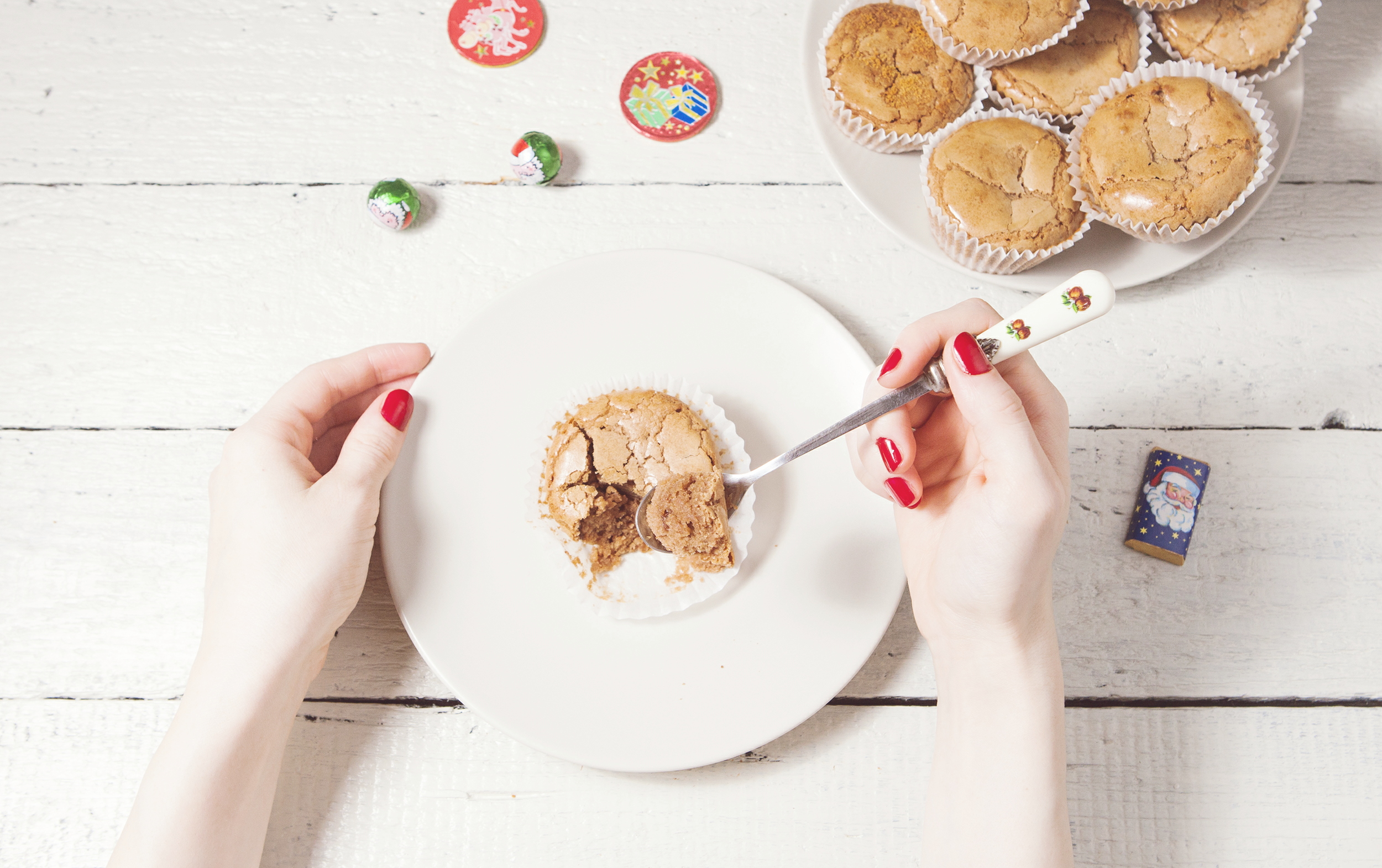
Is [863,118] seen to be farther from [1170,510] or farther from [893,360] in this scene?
[1170,510]

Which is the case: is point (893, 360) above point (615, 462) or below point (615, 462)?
above

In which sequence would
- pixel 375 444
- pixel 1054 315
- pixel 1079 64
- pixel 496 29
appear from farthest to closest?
pixel 496 29
pixel 1079 64
pixel 375 444
pixel 1054 315

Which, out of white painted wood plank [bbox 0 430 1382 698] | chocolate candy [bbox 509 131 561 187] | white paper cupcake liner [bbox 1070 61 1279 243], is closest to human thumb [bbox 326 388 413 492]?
white painted wood plank [bbox 0 430 1382 698]

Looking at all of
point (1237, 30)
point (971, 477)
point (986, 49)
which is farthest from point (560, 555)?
point (1237, 30)

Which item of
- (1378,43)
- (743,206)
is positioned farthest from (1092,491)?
(1378,43)

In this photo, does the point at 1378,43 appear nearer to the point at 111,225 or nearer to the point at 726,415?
the point at 726,415

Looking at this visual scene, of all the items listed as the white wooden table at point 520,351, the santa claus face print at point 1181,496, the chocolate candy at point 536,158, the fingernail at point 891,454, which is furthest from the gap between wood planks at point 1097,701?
the chocolate candy at point 536,158

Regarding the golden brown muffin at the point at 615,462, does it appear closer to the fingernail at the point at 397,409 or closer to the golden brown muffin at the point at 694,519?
the golden brown muffin at the point at 694,519
